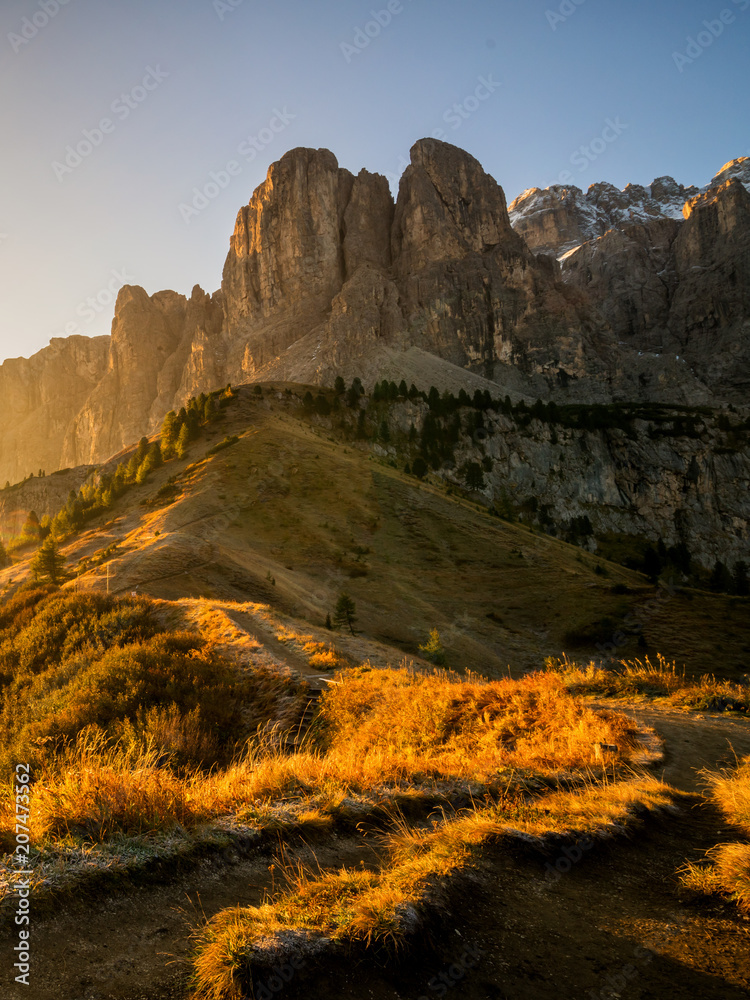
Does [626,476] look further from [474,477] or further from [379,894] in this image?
[379,894]

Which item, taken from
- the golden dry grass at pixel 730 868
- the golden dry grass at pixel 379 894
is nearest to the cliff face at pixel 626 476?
the golden dry grass at pixel 730 868

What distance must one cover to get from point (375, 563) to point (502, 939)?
141 feet

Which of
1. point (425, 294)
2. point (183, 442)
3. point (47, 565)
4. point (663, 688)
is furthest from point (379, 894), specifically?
point (425, 294)

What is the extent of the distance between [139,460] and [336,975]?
74.6 metres

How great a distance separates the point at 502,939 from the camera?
4168mm

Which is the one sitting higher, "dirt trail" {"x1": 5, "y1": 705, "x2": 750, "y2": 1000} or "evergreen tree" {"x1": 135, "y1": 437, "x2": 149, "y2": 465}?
"evergreen tree" {"x1": 135, "y1": 437, "x2": 149, "y2": 465}

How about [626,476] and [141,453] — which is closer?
[141,453]

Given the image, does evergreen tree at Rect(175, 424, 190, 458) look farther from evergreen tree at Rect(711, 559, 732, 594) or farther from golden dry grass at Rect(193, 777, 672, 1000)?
evergreen tree at Rect(711, 559, 732, 594)

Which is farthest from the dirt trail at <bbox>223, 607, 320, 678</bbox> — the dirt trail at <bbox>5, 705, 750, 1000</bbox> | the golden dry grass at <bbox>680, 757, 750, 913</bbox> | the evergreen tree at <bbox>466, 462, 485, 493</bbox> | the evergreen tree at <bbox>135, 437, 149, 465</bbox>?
the evergreen tree at <bbox>466, 462, 485, 493</bbox>

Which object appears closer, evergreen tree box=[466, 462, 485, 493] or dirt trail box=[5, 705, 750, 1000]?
dirt trail box=[5, 705, 750, 1000]

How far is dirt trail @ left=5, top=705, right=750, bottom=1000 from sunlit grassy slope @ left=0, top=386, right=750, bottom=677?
24.4 m

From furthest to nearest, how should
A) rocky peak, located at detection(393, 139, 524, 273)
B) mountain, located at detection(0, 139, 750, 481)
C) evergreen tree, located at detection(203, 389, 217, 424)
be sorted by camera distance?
rocky peak, located at detection(393, 139, 524, 273) < mountain, located at detection(0, 139, 750, 481) < evergreen tree, located at detection(203, 389, 217, 424)

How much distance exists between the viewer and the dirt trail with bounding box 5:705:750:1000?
3570 millimetres

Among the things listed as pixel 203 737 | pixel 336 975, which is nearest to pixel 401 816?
pixel 336 975
